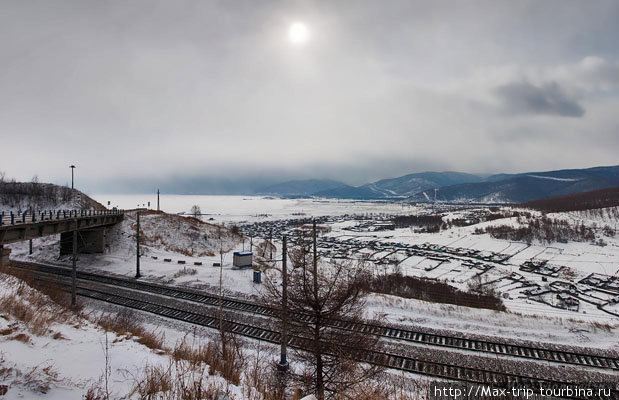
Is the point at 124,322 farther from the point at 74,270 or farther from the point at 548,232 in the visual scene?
the point at 548,232

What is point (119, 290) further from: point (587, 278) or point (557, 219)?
point (557, 219)

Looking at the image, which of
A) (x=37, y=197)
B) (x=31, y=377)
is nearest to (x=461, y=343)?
(x=31, y=377)

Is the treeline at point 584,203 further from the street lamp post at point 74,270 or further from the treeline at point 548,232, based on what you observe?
the street lamp post at point 74,270

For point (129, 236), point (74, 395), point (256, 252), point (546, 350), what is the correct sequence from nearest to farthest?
point (74, 395) < point (546, 350) < point (129, 236) < point (256, 252)

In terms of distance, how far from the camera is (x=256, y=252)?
163 ft

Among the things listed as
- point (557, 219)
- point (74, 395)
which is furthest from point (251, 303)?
point (557, 219)

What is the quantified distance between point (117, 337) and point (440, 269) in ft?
188

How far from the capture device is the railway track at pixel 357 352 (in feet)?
42.5

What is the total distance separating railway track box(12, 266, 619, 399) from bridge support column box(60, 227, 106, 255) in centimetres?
1414

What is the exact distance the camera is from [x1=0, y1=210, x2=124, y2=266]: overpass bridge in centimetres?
2241

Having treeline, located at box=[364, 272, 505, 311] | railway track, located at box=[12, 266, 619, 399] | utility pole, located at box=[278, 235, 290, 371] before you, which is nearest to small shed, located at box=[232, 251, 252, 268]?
railway track, located at box=[12, 266, 619, 399]

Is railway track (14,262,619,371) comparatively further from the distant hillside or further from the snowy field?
the distant hillside

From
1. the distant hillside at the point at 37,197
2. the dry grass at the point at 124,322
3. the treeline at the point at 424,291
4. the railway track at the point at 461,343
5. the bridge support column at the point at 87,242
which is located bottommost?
the treeline at the point at 424,291

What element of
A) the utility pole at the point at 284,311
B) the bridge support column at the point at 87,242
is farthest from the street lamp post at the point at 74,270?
the utility pole at the point at 284,311
